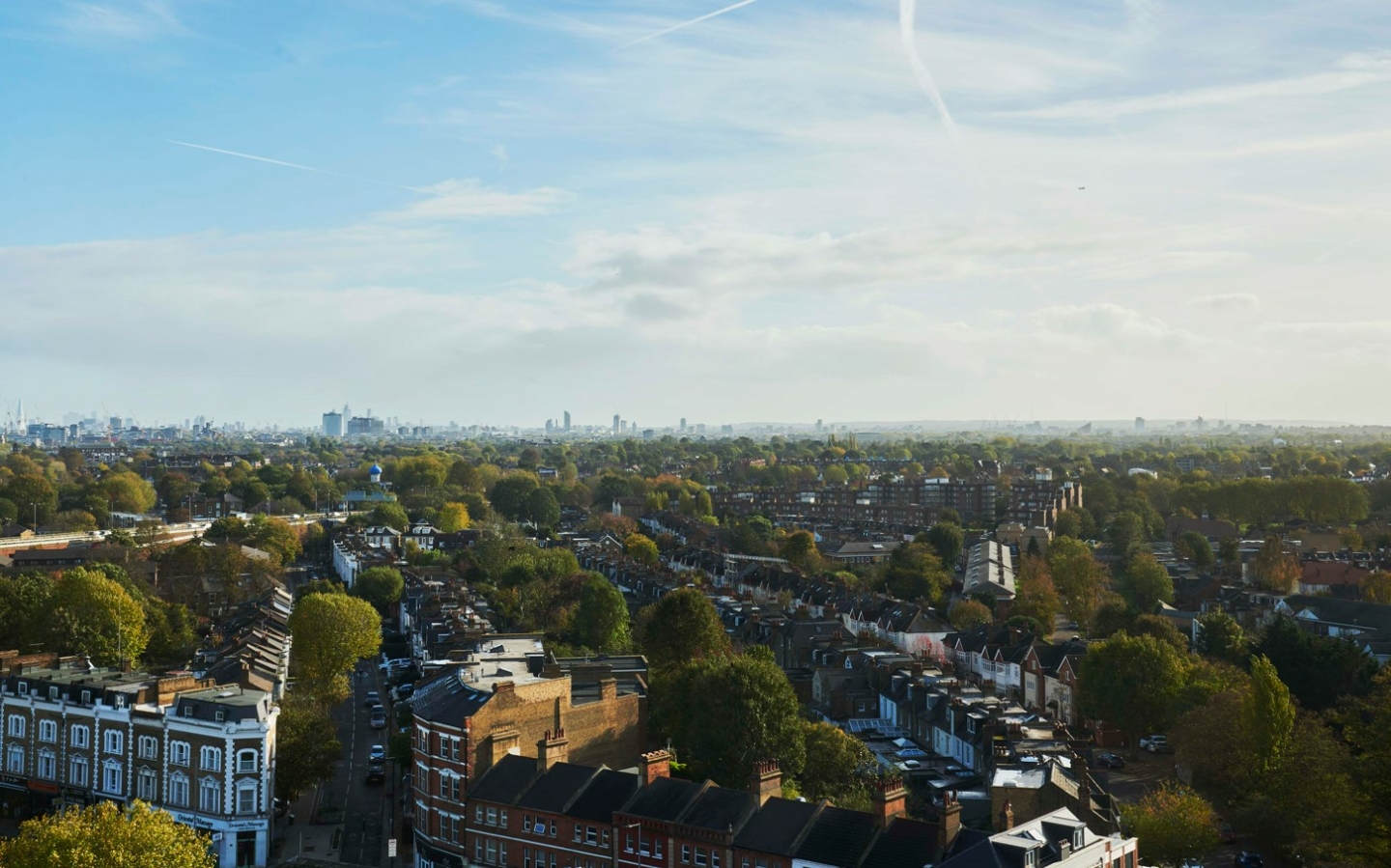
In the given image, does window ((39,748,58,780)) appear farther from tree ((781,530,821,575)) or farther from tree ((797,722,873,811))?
tree ((781,530,821,575))

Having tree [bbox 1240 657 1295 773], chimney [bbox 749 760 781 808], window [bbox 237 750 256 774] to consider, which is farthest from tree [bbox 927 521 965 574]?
chimney [bbox 749 760 781 808]

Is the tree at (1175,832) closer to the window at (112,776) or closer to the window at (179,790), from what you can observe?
the window at (179,790)

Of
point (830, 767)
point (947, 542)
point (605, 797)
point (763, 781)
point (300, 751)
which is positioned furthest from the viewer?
point (947, 542)

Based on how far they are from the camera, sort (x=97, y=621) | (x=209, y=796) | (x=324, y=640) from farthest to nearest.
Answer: (x=97, y=621)
(x=324, y=640)
(x=209, y=796)

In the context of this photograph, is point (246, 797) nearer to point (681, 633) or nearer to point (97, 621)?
point (681, 633)

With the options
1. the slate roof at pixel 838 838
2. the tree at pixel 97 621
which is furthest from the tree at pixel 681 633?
the slate roof at pixel 838 838

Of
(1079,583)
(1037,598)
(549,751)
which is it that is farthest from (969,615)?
(549,751)
